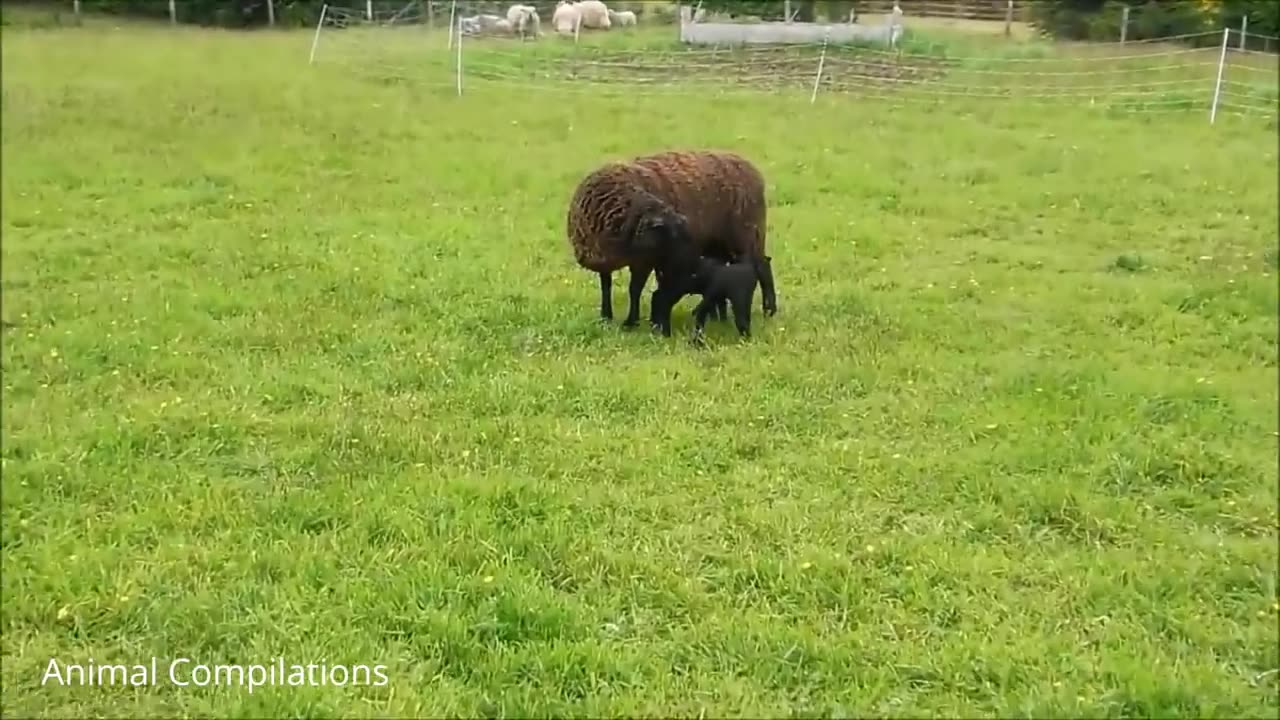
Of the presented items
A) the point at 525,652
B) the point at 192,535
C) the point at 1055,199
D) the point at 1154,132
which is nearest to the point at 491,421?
the point at 192,535

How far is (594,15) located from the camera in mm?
29203

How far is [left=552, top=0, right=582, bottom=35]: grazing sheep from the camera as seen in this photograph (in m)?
28.0

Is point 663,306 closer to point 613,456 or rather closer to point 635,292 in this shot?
point 635,292

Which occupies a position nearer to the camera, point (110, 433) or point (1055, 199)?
point (110, 433)

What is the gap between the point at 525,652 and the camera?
4152 millimetres

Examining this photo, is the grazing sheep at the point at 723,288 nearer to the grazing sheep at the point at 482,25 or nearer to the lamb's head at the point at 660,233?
the lamb's head at the point at 660,233

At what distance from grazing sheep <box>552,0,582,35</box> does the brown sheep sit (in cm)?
2056

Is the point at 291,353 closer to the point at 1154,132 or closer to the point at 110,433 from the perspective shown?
the point at 110,433

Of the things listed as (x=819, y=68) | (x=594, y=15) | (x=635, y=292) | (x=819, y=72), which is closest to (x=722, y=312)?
(x=635, y=292)

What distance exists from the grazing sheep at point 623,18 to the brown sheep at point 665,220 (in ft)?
72.8

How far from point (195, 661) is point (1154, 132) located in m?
15.4

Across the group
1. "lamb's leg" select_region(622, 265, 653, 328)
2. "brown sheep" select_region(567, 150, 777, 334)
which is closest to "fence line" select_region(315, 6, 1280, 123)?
"brown sheep" select_region(567, 150, 777, 334)

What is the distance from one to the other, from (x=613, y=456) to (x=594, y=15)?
25.0m

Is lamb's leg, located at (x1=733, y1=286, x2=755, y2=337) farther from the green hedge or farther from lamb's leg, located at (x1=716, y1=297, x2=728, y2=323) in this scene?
the green hedge
